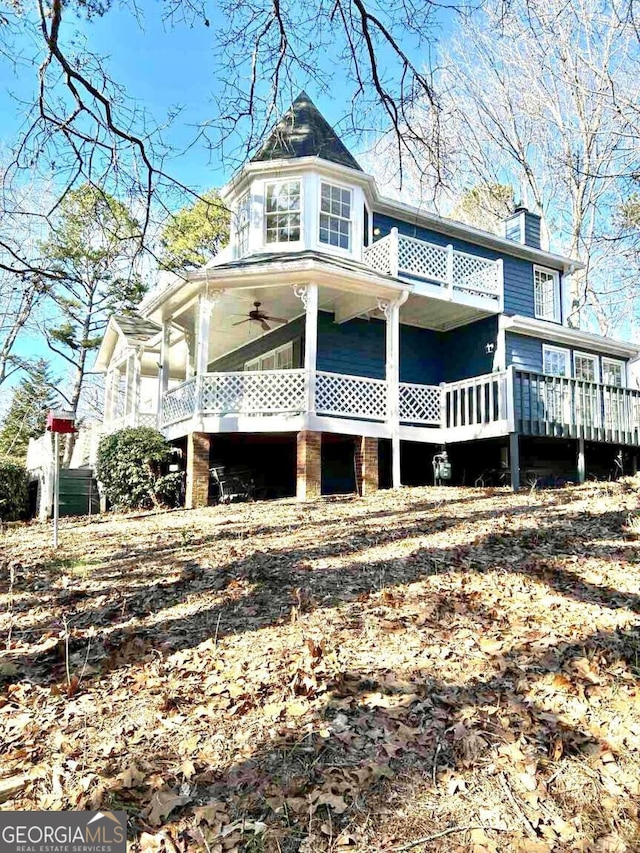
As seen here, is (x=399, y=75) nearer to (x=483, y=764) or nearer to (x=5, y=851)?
(x=483, y=764)

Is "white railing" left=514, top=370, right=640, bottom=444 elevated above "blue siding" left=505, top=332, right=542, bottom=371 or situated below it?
below

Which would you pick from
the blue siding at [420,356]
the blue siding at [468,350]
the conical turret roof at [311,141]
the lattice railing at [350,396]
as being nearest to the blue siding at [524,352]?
the blue siding at [468,350]

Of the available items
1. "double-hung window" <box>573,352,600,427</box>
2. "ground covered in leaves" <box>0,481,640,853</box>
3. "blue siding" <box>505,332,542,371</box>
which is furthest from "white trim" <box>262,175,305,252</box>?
"ground covered in leaves" <box>0,481,640,853</box>

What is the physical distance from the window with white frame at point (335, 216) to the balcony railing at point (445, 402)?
12.6ft

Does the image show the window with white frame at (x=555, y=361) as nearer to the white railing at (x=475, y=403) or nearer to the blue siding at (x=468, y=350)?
the blue siding at (x=468, y=350)

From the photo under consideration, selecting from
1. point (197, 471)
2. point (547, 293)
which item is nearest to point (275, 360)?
point (197, 471)

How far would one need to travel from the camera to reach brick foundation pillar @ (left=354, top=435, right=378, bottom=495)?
11648mm

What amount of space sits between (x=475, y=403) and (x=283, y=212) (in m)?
6.29

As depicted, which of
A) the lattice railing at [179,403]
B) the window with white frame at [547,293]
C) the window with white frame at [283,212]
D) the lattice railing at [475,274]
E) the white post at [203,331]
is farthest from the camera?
the window with white frame at [547,293]

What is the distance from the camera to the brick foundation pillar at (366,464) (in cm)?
1165

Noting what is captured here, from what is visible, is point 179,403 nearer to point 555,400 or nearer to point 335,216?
point 335,216

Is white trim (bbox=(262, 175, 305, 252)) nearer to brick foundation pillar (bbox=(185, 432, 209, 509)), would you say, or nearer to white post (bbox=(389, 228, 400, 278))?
white post (bbox=(389, 228, 400, 278))

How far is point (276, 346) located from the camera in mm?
14844

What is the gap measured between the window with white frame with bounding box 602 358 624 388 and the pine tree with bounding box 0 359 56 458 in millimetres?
23252
